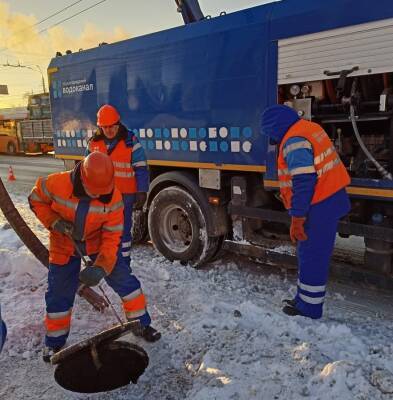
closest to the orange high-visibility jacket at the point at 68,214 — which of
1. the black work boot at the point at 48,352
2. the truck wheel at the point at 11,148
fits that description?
the black work boot at the point at 48,352

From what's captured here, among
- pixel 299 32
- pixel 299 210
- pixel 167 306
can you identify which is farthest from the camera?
pixel 167 306

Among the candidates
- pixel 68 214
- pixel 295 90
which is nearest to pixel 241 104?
pixel 295 90

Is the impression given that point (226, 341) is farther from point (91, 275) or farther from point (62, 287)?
point (62, 287)

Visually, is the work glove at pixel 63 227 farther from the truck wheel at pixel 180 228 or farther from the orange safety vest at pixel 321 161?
the truck wheel at pixel 180 228

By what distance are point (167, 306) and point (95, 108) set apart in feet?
10.1

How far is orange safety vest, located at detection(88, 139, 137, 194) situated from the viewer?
460cm

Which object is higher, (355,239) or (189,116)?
(189,116)

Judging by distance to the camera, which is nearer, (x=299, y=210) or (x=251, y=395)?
(x=251, y=395)

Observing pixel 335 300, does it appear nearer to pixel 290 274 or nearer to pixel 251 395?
pixel 290 274

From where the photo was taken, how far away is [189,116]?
187 inches

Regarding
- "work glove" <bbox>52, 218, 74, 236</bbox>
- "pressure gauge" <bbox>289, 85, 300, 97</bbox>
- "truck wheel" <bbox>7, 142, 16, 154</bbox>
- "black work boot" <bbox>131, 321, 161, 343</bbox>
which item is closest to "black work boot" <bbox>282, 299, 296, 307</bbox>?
"black work boot" <bbox>131, 321, 161, 343</bbox>

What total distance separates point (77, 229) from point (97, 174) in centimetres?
51

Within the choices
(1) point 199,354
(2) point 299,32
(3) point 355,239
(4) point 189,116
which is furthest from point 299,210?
(3) point 355,239

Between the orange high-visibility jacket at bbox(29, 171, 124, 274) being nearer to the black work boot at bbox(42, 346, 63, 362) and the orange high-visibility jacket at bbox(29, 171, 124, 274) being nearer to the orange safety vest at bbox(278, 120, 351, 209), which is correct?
the black work boot at bbox(42, 346, 63, 362)
